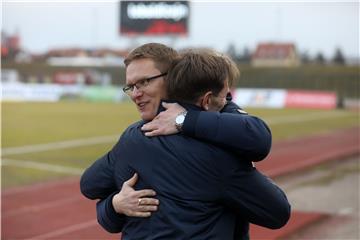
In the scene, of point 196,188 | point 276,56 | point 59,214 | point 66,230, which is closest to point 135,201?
point 196,188

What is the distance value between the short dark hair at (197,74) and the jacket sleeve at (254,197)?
253 millimetres

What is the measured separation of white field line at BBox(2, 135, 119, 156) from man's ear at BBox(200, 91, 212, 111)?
1398 centimetres

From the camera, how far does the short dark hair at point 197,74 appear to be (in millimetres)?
1955

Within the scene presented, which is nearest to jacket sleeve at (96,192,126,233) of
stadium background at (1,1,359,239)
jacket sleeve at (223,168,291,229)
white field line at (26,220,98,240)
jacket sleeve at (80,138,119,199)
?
jacket sleeve at (80,138,119,199)

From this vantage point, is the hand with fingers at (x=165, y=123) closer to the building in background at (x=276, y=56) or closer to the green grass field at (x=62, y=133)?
the green grass field at (x=62, y=133)

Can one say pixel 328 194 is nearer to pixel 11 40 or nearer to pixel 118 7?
pixel 118 7

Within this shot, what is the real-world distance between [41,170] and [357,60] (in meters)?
40.7

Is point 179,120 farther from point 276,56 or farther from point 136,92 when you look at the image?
point 276,56

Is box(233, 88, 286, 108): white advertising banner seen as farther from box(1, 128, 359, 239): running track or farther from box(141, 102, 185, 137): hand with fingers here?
box(141, 102, 185, 137): hand with fingers

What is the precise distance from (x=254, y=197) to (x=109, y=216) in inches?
19.7

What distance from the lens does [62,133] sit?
21438 mm

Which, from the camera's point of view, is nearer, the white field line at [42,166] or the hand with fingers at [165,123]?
the hand with fingers at [165,123]

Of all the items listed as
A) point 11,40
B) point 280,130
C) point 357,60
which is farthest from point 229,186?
point 11,40

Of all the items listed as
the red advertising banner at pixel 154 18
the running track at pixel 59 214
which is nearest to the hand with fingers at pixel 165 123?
the running track at pixel 59 214
